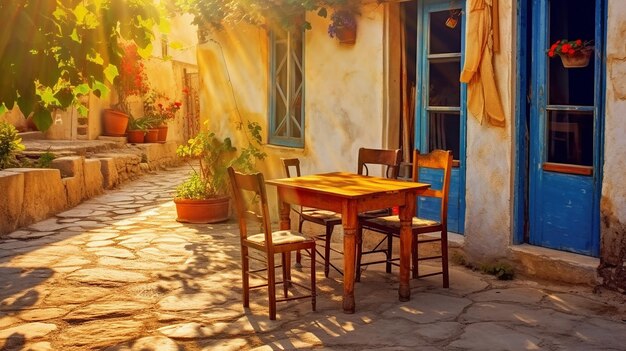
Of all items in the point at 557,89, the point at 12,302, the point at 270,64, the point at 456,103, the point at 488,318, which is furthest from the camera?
the point at 270,64

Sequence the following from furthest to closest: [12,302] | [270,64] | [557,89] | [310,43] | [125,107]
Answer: [125,107] < [270,64] < [310,43] < [557,89] < [12,302]

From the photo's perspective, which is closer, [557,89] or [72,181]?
[557,89]

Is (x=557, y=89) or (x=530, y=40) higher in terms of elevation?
(x=530, y=40)

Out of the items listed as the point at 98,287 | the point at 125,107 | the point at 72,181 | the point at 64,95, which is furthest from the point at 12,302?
the point at 125,107

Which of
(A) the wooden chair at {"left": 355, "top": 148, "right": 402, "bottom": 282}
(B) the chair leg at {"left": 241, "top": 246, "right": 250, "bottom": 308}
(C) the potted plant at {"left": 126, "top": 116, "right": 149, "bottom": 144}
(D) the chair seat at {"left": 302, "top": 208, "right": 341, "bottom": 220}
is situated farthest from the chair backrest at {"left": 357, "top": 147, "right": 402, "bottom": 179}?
(C) the potted plant at {"left": 126, "top": 116, "right": 149, "bottom": 144}

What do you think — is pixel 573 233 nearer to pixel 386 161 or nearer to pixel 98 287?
pixel 386 161

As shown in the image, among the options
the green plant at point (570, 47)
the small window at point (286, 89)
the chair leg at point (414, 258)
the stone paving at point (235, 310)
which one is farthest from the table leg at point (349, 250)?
the small window at point (286, 89)

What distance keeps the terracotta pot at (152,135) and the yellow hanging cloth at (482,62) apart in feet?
37.0

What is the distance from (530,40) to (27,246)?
5.71m

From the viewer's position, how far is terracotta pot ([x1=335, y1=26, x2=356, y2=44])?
848 cm

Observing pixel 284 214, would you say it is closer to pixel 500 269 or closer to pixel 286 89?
pixel 500 269

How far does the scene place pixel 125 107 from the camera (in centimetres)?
1738

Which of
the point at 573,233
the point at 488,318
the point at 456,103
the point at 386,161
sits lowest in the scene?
the point at 488,318

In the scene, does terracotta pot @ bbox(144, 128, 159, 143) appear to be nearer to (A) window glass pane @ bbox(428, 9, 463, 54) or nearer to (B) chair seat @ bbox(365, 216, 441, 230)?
(A) window glass pane @ bbox(428, 9, 463, 54)
